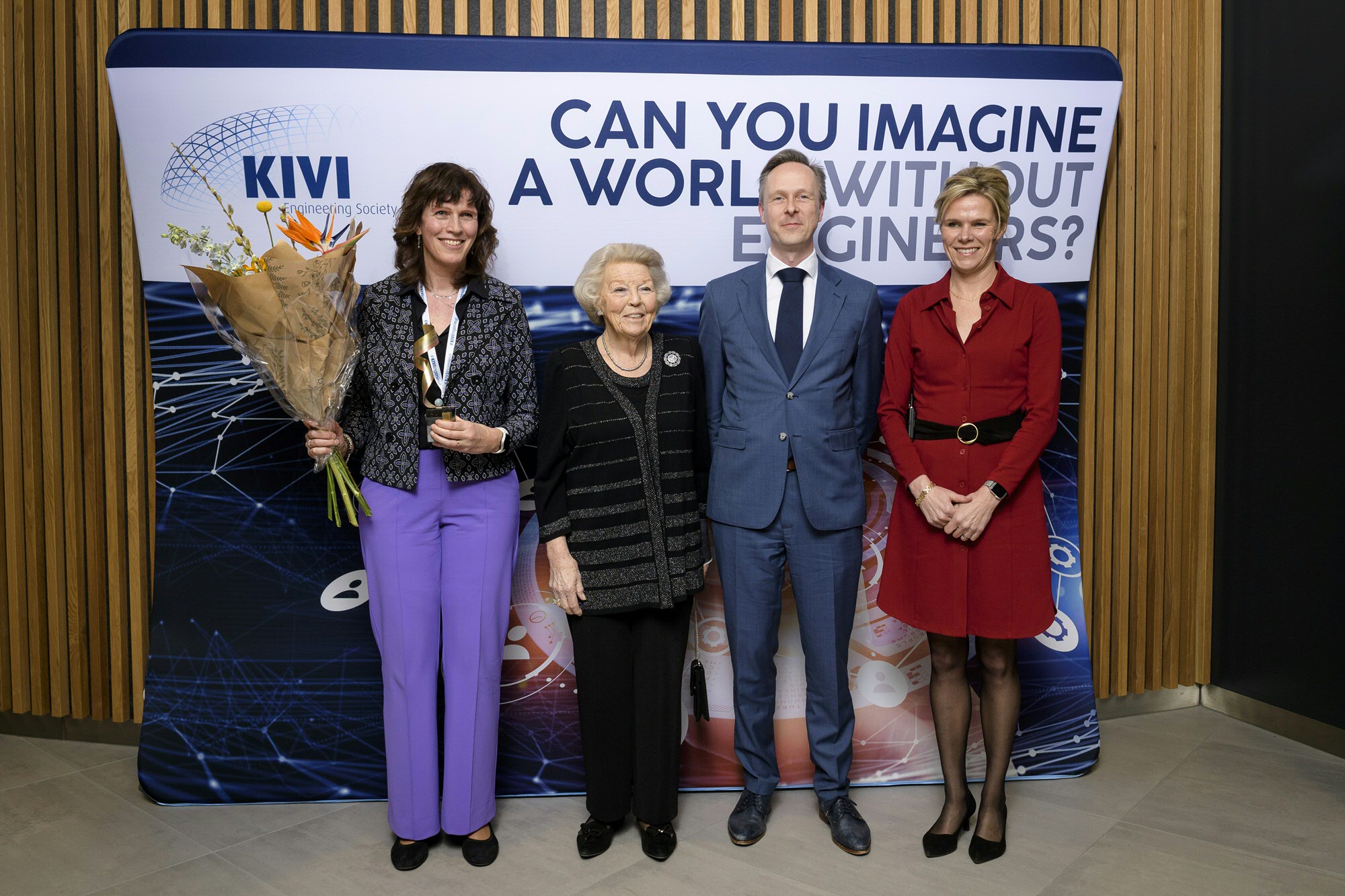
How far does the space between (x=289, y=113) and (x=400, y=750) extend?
2.11 m

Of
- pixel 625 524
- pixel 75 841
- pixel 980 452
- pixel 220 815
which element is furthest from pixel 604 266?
pixel 75 841

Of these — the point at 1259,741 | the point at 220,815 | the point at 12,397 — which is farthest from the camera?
the point at 1259,741

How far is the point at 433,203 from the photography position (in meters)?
2.80

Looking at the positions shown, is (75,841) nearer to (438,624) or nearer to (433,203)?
(438,624)

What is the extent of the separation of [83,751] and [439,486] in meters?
2.19

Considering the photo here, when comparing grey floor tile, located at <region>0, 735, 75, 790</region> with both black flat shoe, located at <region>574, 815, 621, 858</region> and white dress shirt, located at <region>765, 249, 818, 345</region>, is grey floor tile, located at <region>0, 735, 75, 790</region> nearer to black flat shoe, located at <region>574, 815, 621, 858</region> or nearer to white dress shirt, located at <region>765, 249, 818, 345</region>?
black flat shoe, located at <region>574, 815, 621, 858</region>

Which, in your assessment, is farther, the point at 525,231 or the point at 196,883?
the point at 525,231

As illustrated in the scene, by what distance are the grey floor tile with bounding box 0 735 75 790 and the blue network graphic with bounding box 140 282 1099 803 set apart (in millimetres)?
523

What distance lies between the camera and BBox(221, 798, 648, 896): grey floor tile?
280cm

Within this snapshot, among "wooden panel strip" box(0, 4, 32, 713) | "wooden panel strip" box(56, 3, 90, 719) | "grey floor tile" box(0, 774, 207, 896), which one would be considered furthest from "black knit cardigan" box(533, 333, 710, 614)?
"wooden panel strip" box(0, 4, 32, 713)

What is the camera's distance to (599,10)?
3492mm

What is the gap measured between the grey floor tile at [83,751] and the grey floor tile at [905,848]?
237 cm

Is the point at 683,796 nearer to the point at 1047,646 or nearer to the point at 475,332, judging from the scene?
the point at 1047,646

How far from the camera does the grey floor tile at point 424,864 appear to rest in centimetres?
280
